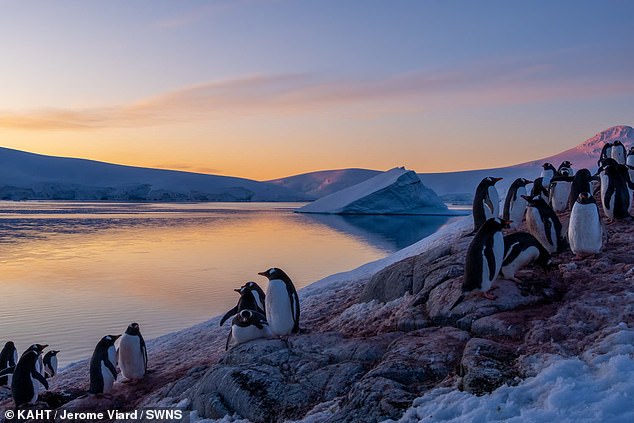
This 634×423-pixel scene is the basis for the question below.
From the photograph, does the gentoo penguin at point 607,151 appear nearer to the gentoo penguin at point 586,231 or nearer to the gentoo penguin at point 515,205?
the gentoo penguin at point 515,205

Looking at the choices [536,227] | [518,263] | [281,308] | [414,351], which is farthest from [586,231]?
[281,308]

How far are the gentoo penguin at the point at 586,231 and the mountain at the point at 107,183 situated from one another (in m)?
104

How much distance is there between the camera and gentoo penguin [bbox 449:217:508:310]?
6.04 m

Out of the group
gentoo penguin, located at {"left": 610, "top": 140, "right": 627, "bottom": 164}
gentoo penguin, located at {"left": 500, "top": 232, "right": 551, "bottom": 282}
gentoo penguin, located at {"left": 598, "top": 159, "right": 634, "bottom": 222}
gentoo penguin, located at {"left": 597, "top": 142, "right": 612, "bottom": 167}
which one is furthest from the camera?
gentoo penguin, located at {"left": 597, "top": 142, "right": 612, "bottom": 167}

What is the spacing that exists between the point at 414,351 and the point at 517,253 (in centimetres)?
184

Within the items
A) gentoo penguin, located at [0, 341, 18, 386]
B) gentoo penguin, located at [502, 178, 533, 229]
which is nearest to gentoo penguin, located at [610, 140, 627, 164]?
gentoo penguin, located at [502, 178, 533, 229]

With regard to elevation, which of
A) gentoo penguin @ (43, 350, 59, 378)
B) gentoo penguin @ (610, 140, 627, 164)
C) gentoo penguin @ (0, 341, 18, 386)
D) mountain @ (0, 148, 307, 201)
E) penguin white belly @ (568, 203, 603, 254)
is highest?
mountain @ (0, 148, 307, 201)

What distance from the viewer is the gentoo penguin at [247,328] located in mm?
7418

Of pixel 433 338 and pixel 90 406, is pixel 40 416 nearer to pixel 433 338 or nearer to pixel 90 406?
pixel 90 406

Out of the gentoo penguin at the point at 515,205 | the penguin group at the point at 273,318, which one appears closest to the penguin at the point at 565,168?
the gentoo penguin at the point at 515,205

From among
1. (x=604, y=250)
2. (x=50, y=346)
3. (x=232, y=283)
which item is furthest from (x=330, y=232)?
(x=604, y=250)

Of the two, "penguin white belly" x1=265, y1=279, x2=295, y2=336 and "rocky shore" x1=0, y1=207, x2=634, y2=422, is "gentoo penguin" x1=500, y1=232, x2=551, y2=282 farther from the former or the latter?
"penguin white belly" x1=265, y1=279, x2=295, y2=336

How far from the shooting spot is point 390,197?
190 feet

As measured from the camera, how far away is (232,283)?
61.7 feet
